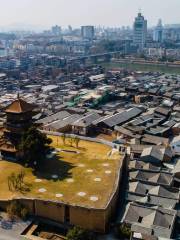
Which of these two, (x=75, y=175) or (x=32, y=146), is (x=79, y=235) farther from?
(x=32, y=146)

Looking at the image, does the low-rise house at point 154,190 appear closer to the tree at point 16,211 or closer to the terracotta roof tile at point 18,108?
the tree at point 16,211

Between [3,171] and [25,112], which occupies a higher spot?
[25,112]

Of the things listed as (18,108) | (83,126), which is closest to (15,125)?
(18,108)

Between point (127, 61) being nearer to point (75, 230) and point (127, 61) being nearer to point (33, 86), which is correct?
point (33, 86)

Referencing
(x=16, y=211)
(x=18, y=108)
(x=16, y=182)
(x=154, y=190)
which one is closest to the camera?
(x=16, y=211)

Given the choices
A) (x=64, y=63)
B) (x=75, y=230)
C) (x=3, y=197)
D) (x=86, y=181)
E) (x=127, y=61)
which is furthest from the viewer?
(x=127, y=61)

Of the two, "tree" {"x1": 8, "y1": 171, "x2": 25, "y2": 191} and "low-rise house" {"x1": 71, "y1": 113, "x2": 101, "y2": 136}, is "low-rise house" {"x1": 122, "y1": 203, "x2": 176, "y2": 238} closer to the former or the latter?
"tree" {"x1": 8, "y1": 171, "x2": 25, "y2": 191}

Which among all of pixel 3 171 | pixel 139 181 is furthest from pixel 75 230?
pixel 3 171

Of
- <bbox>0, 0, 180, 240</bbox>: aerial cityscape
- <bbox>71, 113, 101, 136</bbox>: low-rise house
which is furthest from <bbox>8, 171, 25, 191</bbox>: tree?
<bbox>71, 113, 101, 136</bbox>: low-rise house
